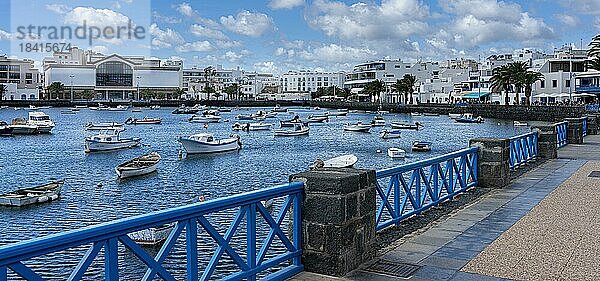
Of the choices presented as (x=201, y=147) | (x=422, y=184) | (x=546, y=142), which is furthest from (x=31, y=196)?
(x=201, y=147)

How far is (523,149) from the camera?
18.9 metres

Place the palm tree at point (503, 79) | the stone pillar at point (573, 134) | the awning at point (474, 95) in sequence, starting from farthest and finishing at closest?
the awning at point (474, 95)
the palm tree at point (503, 79)
the stone pillar at point (573, 134)

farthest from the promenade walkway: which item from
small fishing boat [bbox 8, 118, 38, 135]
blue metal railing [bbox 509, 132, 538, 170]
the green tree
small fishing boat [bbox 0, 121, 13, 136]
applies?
the green tree

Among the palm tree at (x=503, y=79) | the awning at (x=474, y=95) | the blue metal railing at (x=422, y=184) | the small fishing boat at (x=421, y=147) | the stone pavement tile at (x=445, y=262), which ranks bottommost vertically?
the small fishing boat at (x=421, y=147)

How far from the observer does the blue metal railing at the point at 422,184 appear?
959 centimetres

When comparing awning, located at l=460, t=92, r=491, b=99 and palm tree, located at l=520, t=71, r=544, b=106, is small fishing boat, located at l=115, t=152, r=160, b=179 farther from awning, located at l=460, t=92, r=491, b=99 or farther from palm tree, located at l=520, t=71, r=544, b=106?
awning, located at l=460, t=92, r=491, b=99

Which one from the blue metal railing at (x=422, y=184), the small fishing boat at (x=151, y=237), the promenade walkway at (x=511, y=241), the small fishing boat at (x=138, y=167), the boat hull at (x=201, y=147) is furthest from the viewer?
the boat hull at (x=201, y=147)

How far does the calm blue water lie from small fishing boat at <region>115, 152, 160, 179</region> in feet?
1.92

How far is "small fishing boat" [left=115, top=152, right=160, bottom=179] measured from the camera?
115 ft

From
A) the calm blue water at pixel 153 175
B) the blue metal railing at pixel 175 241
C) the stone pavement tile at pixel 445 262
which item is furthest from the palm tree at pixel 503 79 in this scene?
the blue metal railing at pixel 175 241

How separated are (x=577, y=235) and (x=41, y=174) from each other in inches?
1390

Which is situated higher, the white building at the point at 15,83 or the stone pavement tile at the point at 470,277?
the white building at the point at 15,83

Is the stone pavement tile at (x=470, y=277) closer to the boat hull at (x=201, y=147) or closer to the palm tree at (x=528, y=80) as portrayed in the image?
the boat hull at (x=201, y=147)

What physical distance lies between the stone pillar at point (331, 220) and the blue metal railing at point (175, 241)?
0.11 metres
